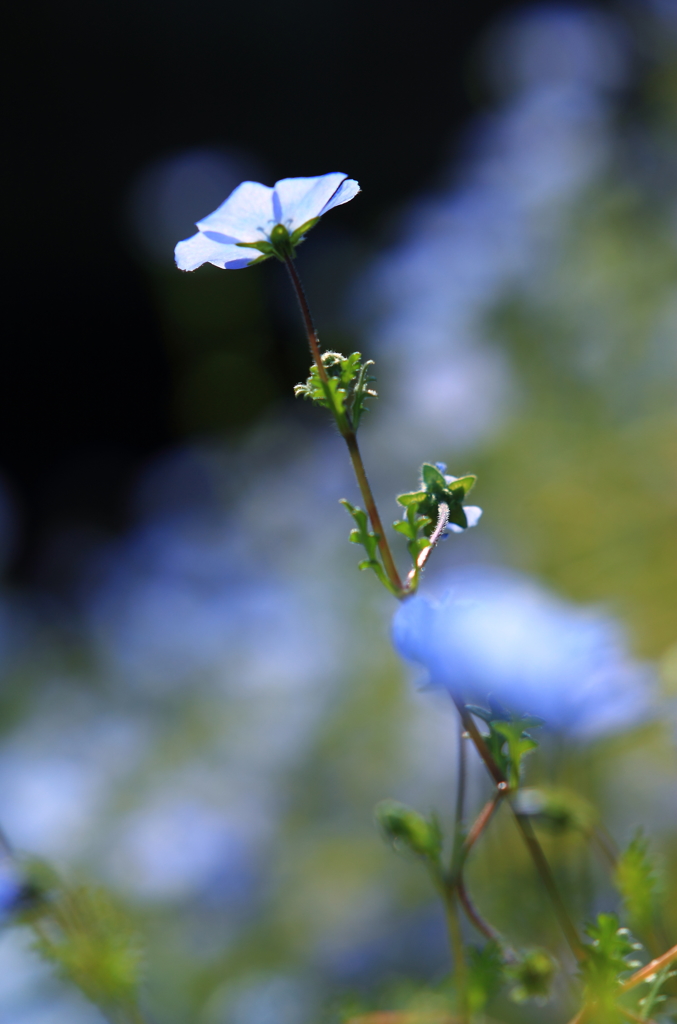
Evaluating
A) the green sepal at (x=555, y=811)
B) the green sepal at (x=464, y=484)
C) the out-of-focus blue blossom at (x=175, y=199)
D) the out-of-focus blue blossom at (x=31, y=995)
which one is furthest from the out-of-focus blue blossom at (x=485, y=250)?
the green sepal at (x=464, y=484)

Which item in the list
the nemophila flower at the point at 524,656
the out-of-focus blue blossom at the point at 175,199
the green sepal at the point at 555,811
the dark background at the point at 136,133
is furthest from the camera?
the dark background at the point at 136,133

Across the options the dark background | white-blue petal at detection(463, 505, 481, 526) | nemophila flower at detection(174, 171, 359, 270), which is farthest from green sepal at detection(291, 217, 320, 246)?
the dark background

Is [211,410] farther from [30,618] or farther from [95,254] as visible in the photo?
[95,254]

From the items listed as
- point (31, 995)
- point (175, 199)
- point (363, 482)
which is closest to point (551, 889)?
point (363, 482)

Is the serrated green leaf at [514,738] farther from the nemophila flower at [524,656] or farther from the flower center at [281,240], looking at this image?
the flower center at [281,240]

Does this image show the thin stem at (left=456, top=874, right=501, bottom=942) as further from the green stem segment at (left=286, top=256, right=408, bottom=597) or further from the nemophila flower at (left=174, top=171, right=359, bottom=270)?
the nemophila flower at (left=174, top=171, right=359, bottom=270)
